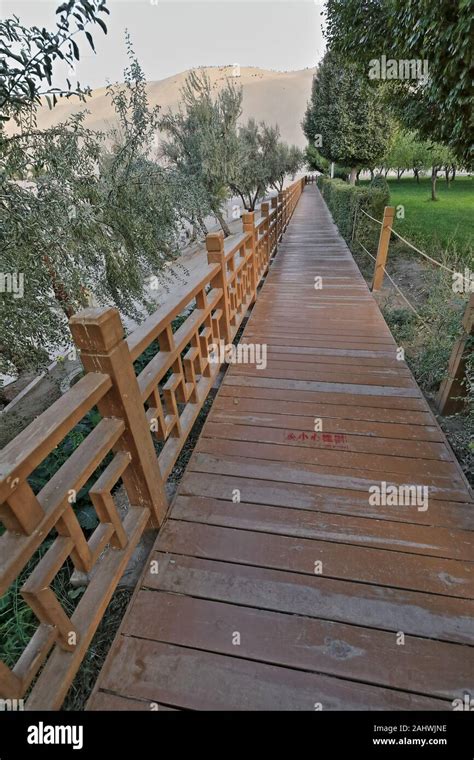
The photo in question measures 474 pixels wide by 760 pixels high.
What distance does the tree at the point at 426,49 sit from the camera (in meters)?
2.32

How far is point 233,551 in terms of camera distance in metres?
1.66

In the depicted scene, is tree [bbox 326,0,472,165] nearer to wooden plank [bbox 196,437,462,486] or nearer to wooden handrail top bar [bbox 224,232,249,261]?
wooden handrail top bar [bbox 224,232,249,261]

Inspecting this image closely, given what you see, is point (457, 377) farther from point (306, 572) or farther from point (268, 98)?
point (268, 98)

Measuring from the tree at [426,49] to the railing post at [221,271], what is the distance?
1.93 meters

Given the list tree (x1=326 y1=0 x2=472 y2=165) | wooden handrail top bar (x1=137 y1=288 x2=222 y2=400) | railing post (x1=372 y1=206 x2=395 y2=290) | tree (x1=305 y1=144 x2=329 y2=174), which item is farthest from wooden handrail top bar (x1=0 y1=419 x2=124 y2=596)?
tree (x1=305 y1=144 x2=329 y2=174)

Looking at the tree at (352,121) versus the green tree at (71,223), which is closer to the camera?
the green tree at (71,223)

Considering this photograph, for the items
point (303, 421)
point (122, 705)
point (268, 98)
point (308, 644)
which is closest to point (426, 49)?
point (303, 421)

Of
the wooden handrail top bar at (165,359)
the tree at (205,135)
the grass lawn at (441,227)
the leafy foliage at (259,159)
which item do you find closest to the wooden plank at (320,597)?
the wooden handrail top bar at (165,359)

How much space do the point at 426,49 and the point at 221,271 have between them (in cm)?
223

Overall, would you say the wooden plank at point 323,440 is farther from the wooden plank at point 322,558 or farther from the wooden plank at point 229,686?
the wooden plank at point 229,686

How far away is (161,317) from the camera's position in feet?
5.59

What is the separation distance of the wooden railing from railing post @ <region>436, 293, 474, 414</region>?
1.81 m

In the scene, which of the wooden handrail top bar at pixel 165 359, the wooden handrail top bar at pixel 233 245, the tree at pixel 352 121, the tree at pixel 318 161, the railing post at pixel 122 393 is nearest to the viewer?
the railing post at pixel 122 393

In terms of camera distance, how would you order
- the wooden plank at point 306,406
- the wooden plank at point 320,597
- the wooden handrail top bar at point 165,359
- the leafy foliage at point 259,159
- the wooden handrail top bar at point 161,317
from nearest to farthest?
the wooden plank at point 320,597 → the wooden handrail top bar at point 161,317 → the wooden handrail top bar at point 165,359 → the wooden plank at point 306,406 → the leafy foliage at point 259,159
